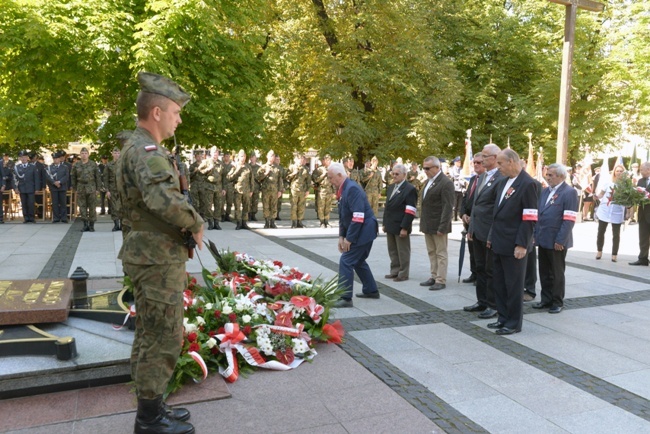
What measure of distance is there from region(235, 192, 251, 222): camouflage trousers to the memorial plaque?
967 cm

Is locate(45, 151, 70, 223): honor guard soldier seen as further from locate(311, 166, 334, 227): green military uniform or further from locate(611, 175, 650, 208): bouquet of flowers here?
locate(611, 175, 650, 208): bouquet of flowers

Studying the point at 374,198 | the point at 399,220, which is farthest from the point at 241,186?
the point at 399,220

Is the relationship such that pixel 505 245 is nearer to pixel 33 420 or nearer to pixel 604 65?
pixel 33 420

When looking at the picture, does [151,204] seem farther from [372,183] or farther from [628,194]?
[372,183]

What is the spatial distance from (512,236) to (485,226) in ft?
3.12

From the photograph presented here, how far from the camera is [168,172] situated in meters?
3.15

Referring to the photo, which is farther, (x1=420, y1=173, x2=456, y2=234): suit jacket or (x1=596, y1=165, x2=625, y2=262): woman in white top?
(x1=596, y1=165, x2=625, y2=262): woman in white top

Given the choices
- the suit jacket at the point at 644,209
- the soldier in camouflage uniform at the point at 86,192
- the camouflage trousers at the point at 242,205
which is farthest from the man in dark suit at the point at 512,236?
the soldier in camouflage uniform at the point at 86,192

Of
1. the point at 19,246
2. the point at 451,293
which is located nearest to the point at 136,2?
the point at 19,246

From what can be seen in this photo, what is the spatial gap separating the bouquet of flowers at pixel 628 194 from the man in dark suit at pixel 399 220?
502 cm

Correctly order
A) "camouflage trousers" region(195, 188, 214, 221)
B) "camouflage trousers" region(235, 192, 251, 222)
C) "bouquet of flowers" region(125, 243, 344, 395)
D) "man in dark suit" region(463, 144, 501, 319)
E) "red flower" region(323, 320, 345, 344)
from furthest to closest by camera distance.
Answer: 1. "camouflage trousers" region(235, 192, 251, 222)
2. "camouflage trousers" region(195, 188, 214, 221)
3. "man in dark suit" region(463, 144, 501, 319)
4. "red flower" region(323, 320, 345, 344)
5. "bouquet of flowers" region(125, 243, 344, 395)

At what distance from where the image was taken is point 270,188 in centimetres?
1585

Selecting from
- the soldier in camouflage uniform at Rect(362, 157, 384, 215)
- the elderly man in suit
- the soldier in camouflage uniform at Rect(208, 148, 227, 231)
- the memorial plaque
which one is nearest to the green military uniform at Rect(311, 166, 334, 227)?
the soldier in camouflage uniform at Rect(362, 157, 384, 215)

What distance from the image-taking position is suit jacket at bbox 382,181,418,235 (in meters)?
8.09
